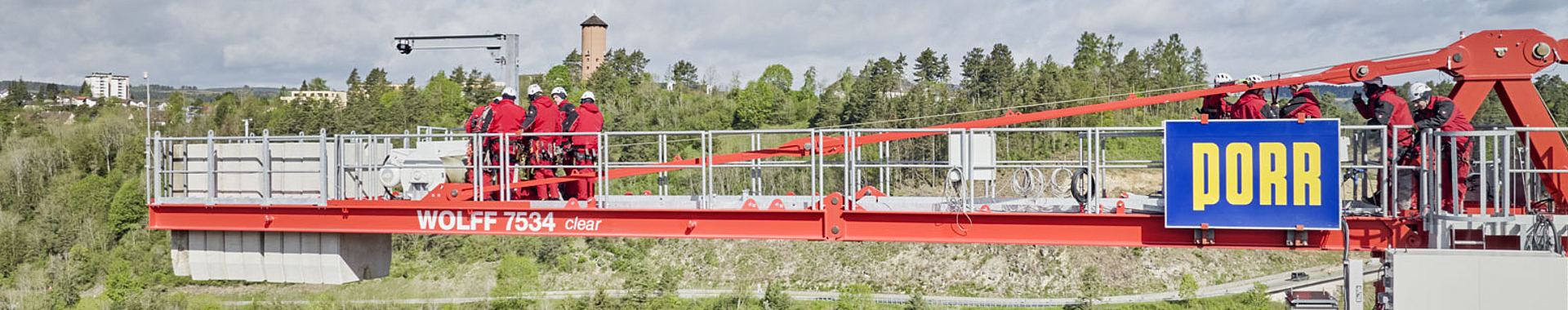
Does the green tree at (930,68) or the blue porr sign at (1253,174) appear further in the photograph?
the green tree at (930,68)

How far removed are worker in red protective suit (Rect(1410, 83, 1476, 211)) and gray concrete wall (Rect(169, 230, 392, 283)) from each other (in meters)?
10.8

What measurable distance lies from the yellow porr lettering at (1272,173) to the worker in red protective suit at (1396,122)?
970 mm

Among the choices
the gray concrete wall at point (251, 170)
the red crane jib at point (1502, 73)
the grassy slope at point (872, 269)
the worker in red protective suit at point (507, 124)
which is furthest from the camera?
the grassy slope at point (872, 269)

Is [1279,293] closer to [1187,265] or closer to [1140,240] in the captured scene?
[1187,265]

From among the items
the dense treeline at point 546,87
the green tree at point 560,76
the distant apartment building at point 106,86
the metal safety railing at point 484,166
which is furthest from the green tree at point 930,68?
the distant apartment building at point 106,86

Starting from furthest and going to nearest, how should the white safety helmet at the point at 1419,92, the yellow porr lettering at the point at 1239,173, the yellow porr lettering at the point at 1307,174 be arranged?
the white safety helmet at the point at 1419,92 < the yellow porr lettering at the point at 1239,173 < the yellow porr lettering at the point at 1307,174

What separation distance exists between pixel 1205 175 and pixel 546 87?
80.4m

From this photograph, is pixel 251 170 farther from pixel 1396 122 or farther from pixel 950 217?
pixel 1396 122

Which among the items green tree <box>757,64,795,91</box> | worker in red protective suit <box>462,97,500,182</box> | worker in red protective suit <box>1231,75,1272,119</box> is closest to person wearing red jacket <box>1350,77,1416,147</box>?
worker in red protective suit <box>1231,75,1272,119</box>

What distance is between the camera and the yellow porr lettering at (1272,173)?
1012cm

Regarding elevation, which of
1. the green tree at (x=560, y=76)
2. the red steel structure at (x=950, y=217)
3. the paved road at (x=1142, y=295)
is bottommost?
the paved road at (x=1142, y=295)

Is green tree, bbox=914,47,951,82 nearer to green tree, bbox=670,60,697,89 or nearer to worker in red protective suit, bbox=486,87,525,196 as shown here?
green tree, bbox=670,60,697,89

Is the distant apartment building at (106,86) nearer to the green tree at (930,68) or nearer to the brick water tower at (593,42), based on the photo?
the brick water tower at (593,42)

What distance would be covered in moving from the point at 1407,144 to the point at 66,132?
9312cm
